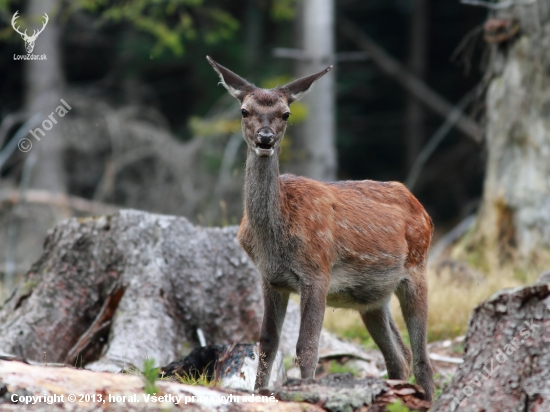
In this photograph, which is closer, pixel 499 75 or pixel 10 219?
pixel 499 75

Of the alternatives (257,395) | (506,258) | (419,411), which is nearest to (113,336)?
(257,395)

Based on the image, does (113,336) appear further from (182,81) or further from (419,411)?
(182,81)

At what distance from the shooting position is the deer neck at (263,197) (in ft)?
18.6

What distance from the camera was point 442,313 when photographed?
8.09 m

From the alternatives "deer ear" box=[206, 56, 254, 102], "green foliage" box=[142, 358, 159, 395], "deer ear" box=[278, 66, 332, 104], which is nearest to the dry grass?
"deer ear" box=[278, 66, 332, 104]

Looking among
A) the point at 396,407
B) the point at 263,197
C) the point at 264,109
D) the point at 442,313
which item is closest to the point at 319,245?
the point at 263,197

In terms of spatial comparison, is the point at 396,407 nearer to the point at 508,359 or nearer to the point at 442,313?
the point at 508,359

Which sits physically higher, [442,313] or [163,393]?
[442,313]

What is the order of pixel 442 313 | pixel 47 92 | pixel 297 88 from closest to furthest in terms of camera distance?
pixel 297 88
pixel 442 313
pixel 47 92

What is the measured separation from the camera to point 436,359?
279 inches

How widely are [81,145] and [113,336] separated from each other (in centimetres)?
897

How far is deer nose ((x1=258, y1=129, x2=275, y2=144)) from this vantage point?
18.0 feet

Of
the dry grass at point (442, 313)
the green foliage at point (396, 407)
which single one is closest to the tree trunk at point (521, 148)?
the dry grass at point (442, 313)

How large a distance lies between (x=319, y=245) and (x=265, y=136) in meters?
0.89
